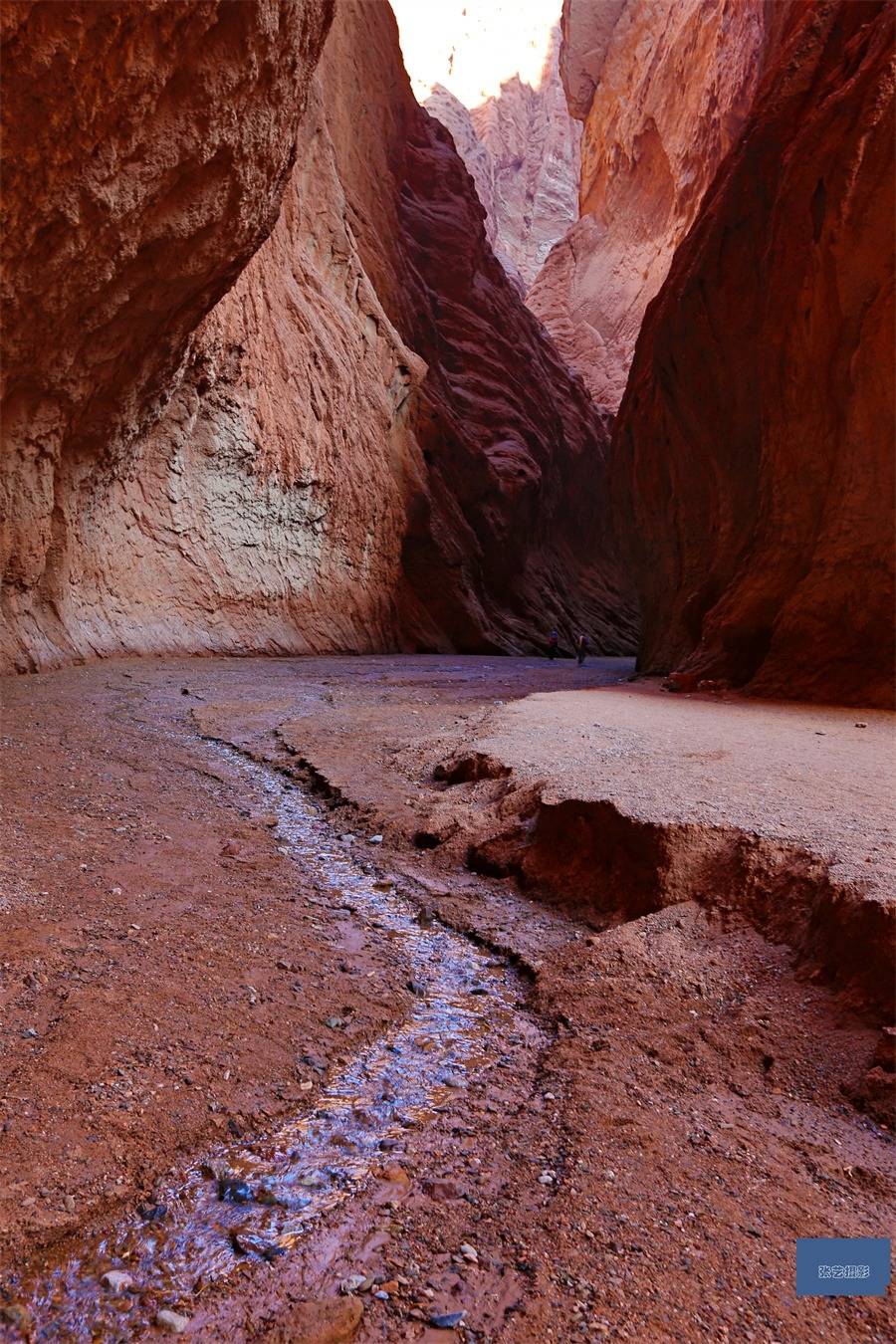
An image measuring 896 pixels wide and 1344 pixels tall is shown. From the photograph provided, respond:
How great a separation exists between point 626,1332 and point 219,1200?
85 cm

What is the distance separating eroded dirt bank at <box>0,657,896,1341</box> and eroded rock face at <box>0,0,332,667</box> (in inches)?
176

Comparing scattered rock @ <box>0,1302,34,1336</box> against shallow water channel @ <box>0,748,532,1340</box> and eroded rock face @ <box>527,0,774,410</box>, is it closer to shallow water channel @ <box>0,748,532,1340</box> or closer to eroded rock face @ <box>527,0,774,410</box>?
shallow water channel @ <box>0,748,532,1340</box>

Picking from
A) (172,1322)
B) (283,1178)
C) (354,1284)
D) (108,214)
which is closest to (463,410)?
(108,214)

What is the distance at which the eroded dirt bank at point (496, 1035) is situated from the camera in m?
1.63

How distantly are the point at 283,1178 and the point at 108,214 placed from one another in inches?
299

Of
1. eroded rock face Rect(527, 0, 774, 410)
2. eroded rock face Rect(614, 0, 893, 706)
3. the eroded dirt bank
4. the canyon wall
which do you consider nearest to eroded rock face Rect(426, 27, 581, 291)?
eroded rock face Rect(527, 0, 774, 410)

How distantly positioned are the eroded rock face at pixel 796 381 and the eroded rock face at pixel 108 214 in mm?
5385

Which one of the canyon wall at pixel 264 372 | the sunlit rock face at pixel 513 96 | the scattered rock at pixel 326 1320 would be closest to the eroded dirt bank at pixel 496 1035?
the scattered rock at pixel 326 1320

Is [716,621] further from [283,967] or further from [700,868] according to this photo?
[283,967]

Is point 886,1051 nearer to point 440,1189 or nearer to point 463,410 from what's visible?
point 440,1189

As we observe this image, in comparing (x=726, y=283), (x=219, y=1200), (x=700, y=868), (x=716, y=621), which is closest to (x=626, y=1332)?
(x=219, y=1200)

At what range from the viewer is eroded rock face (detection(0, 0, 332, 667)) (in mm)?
6078

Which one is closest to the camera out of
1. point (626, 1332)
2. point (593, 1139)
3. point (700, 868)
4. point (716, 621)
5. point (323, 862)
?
point (626, 1332)

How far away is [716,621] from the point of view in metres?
10.4
